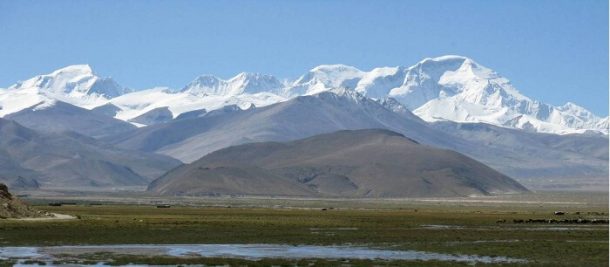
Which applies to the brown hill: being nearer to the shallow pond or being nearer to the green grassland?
the green grassland

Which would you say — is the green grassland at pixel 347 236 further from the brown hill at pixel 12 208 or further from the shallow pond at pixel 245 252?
the brown hill at pixel 12 208

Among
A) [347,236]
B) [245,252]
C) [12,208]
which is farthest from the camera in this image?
[12,208]

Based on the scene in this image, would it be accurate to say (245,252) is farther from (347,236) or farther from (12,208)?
(12,208)

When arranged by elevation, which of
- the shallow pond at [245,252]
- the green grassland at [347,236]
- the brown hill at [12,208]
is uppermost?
the brown hill at [12,208]

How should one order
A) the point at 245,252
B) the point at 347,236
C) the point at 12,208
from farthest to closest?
the point at 12,208
the point at 347,236
the point at 245,252

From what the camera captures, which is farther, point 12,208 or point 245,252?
point 12,208

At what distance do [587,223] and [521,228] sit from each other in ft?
50.1

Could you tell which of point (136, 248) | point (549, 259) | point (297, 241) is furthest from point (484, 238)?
point (136, 248)

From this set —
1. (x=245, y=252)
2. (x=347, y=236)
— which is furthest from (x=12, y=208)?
(x=245, y=252)

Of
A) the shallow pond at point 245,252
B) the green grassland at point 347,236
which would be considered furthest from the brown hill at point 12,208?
the shallow pond at point 245,252

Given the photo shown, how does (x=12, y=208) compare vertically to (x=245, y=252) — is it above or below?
above

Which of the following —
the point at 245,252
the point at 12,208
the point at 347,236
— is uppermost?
the point at 12,208

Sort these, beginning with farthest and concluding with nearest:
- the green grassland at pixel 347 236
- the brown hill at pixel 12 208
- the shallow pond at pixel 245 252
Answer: the brown hill at pixel 12 208, the green grassland at pixel 347 236, the shallow pond at pixel 245 252

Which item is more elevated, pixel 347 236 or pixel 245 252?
pixel 347 236
